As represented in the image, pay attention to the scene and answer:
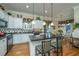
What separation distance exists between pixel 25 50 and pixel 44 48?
1.51 ft

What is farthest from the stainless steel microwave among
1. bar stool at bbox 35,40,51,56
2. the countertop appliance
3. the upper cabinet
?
the upper cabinet

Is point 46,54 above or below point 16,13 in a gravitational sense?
below

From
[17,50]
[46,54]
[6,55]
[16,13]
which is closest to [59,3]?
[16,13]

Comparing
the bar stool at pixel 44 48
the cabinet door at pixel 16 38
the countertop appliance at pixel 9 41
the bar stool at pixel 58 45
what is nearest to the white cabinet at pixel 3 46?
the countertop appliance at pixel 9 41

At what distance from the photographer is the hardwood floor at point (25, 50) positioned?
9.38ft

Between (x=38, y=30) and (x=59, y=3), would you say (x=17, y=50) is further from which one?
(x=59, y=3)

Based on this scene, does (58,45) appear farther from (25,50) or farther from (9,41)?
(9,41)

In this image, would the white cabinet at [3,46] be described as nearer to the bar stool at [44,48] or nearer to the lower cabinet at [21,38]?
the lower cabinet at [21,38]

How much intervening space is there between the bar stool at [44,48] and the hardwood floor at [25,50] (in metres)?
0.24

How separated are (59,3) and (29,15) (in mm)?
756

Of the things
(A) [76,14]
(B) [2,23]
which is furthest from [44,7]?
(B) [2,23]

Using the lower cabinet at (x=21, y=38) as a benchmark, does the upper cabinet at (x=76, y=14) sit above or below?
above

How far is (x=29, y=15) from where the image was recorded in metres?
2.82

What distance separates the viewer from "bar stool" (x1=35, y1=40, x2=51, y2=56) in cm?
295
